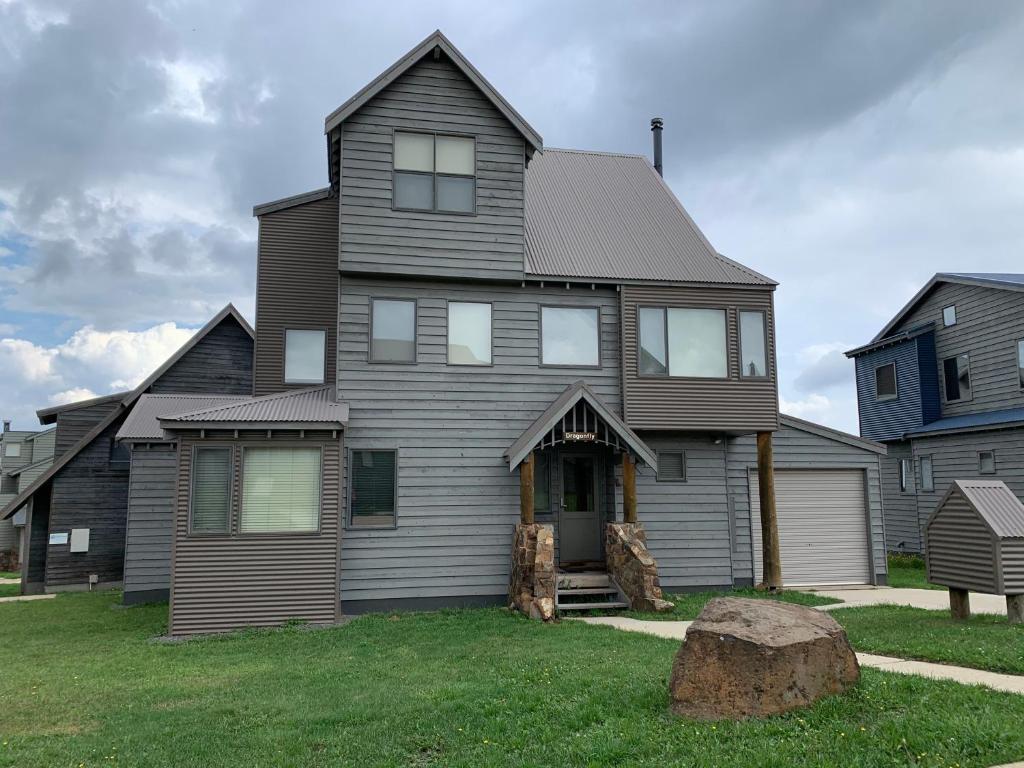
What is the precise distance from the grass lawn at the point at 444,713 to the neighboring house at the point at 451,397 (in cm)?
285

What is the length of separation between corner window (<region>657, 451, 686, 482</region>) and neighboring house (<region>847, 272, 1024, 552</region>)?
10.8 meters

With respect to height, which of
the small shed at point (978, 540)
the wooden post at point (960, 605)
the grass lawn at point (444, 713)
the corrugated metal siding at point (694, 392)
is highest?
the corrugated metal siding at point (694, 392)

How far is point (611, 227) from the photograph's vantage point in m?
17.4

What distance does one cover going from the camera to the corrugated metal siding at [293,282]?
53.7 feet

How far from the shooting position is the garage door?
16.9 meters

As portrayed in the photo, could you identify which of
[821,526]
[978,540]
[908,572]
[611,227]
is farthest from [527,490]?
[908,572]

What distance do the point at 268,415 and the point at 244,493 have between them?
139 centimetres

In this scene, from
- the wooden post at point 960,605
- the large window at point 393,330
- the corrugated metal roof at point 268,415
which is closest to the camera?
the wooden post at point 960,605

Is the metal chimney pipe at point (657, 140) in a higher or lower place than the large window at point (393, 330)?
higher

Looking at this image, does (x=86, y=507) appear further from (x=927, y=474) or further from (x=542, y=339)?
(x=927, y=474)

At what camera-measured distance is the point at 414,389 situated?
1447cm

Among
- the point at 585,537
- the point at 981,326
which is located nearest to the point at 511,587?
the point at 585,537

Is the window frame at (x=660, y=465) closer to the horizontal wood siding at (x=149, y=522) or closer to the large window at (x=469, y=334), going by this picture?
the large window at (x=469, y=334)

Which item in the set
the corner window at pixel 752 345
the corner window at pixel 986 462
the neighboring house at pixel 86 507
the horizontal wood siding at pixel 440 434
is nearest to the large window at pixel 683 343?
the corner window at pixel 752 345
